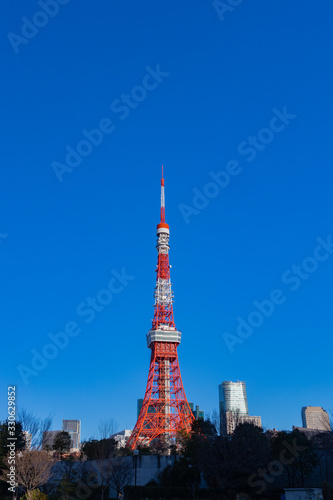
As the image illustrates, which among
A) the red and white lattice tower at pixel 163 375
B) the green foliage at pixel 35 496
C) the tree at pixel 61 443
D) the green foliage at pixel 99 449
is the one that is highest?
the red and white lattice tower at pixel 163 375

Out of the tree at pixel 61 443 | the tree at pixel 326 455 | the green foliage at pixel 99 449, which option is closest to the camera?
the green foliage at pixel 99 449

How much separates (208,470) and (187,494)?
9.62 ft

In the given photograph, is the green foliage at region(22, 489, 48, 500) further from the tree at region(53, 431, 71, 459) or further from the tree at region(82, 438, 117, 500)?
the tree at region(53, 431, 71, 459)

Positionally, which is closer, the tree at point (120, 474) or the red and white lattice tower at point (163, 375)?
the tree at point (120, 474)

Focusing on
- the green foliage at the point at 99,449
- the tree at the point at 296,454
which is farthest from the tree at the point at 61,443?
the tree at the point at 296,454

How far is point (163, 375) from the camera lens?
6381cm

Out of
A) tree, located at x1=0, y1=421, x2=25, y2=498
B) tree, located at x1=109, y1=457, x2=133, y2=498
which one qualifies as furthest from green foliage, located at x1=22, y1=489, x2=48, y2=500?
tree, located at x1=109, y1=457, x2=133, y2=498

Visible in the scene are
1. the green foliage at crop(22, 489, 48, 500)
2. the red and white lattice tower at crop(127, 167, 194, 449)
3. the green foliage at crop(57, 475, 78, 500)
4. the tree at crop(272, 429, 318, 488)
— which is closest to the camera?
the green foliage at crop(22, 489, 48, 500)

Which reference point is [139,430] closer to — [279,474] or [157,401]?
[157,401]

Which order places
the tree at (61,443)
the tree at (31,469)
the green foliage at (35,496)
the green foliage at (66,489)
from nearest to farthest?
the green foliage at (35,496) → the tree at (31,469) → the green foliage at (66,489) → the tree at (61,443)

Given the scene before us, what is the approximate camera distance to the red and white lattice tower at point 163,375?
2258 inches

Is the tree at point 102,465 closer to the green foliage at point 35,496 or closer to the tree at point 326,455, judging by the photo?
the green foliage at point 35,496

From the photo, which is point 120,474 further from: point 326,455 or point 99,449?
point 326,455

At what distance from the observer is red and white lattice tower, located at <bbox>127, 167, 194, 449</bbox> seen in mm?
57344
